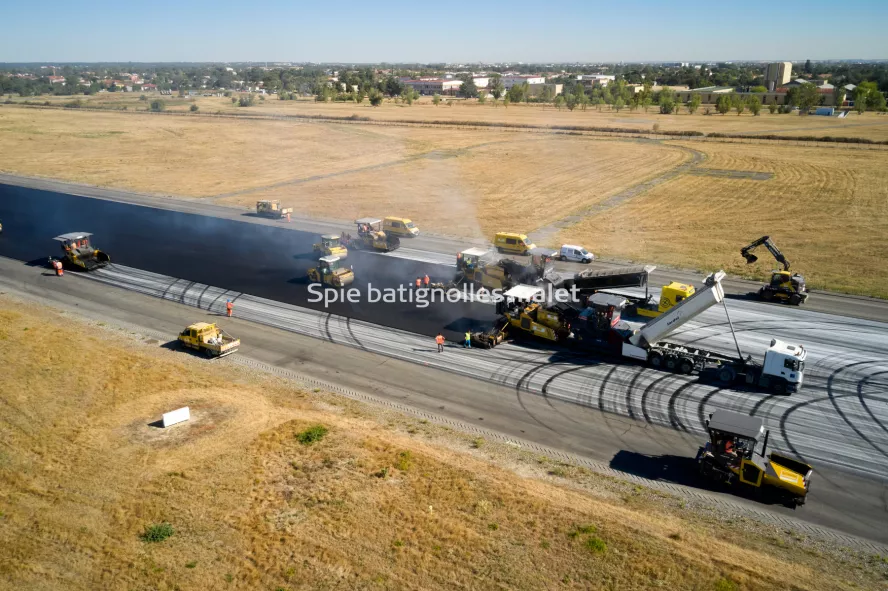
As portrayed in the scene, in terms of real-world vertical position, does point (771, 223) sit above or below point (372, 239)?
above

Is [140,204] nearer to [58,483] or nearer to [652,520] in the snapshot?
[58,483]

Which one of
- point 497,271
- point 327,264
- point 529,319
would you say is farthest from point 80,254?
point 529,319

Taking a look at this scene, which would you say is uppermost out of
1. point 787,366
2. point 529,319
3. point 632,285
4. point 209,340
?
point 632,285

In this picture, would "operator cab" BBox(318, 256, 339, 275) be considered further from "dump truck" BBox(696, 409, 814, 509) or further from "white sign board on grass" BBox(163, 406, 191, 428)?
"dump truck" BBox(696, 409, 814, 509)

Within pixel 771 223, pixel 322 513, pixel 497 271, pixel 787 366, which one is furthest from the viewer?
pixel 771 223

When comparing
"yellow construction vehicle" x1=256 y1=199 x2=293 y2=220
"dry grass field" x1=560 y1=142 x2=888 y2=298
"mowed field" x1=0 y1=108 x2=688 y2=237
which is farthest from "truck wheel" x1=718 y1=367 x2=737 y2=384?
"yellow construction vehicle" x1=256 y1=199 x2=293 y2=220

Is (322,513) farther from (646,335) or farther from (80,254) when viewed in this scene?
(80,254)
